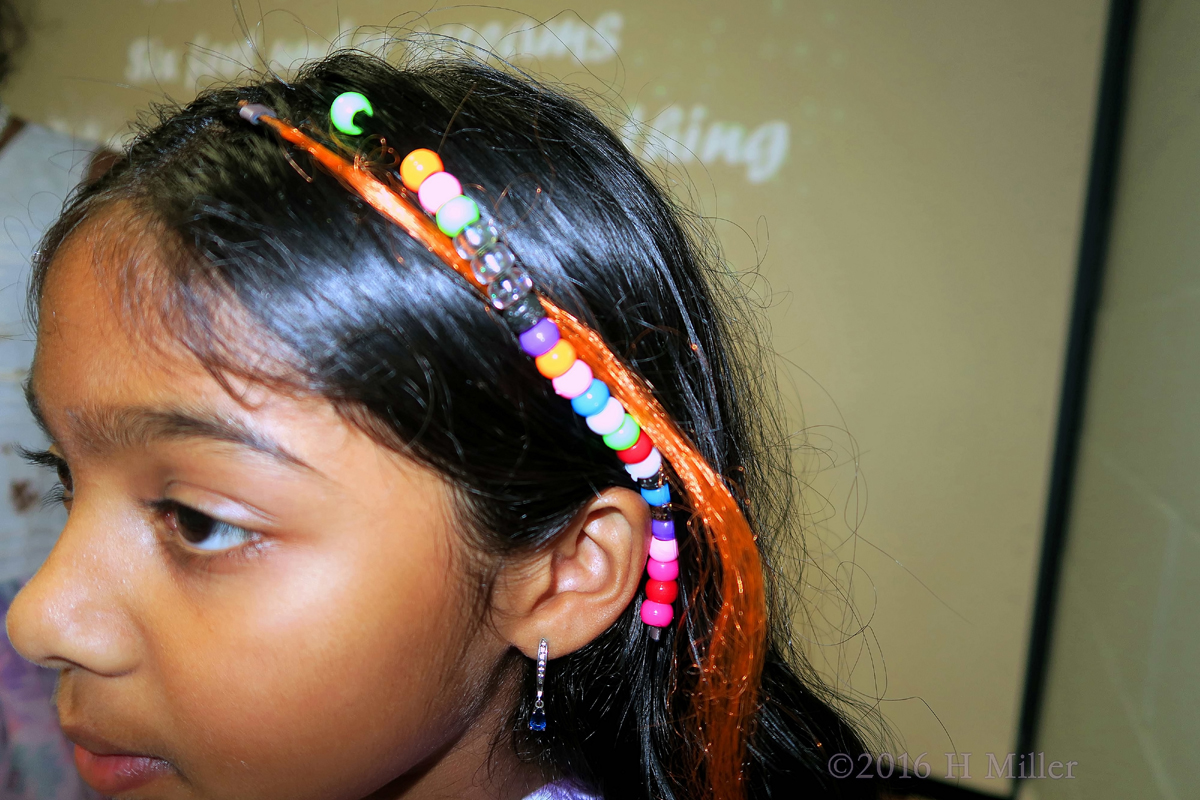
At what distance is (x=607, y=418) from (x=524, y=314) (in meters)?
0.10

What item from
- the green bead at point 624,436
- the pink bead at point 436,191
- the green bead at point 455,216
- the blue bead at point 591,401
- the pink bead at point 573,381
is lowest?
the green bead at point 624,436

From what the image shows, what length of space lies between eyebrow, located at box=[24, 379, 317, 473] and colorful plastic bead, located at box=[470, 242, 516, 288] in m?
0.17

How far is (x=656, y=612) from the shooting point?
0.61 m

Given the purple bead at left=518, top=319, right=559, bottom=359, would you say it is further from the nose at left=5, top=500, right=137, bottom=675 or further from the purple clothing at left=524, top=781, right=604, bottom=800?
the purple clothing at left=524, top=781, right=604, bottom=800

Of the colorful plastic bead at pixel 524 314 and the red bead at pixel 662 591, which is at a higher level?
the colorful plastic bead at pixel 524 314

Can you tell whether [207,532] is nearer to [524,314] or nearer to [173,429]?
[173,429]

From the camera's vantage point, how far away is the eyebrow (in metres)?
0.44

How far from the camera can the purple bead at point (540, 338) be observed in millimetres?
480

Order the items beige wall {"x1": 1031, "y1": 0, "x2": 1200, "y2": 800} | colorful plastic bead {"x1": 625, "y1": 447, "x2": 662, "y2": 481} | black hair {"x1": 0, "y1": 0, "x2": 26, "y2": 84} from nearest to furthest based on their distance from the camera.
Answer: colorful plastic bead {"x1": 625, "y1": 447, "x2": 662, "y2": 481} < beige wall {"x1": 1031, "y1": 0, "x2": 1200, "y2": 800} < black hair {"x1": 0, "y1": 0, "x2": 26, "y2": 84}

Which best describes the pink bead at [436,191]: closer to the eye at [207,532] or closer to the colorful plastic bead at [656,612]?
the eye at [207,532]

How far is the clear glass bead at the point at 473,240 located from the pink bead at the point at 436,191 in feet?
0.09
